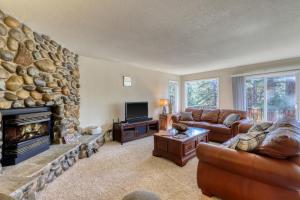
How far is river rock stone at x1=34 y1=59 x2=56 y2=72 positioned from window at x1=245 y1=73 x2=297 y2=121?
17.6ft

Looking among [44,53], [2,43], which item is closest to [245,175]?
[2,43]

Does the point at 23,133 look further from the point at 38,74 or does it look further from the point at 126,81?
the point at 126,81

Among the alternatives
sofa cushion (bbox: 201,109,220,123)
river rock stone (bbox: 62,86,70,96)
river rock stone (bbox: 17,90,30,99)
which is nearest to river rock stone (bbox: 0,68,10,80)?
river rock stone (bbox: 17,90,30,99)

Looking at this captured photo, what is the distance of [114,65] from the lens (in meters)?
4.53

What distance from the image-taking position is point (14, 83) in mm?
2062

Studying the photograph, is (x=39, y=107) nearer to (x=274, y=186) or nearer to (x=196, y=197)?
(x=196, y=197)

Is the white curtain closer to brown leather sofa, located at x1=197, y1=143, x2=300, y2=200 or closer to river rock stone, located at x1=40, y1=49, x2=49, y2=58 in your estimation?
brown leather sofa, located at x1=197, y1=143, x2=300, y2=200

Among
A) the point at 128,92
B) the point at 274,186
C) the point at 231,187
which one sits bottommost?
the point at 231,187

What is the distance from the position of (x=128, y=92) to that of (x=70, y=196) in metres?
3.30

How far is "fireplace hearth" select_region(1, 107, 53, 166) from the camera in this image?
6.82 ft

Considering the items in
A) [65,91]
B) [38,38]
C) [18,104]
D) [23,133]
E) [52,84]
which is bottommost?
[23,133]

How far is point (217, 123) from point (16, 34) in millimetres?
4895

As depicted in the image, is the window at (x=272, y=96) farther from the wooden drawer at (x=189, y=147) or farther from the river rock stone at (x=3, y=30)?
the river rock stone at (x=3, y=30)

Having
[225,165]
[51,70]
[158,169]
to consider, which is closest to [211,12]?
[225,165]
